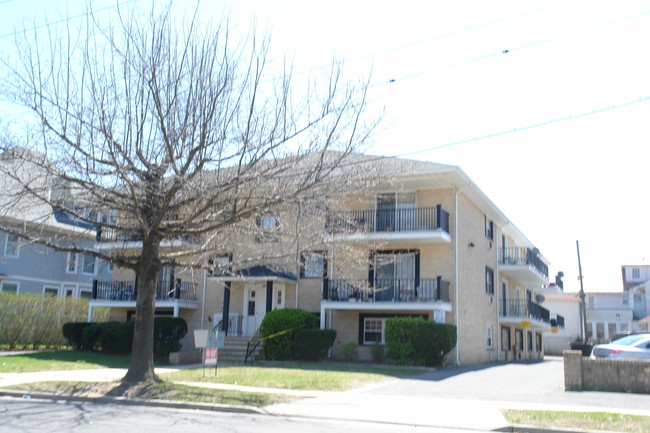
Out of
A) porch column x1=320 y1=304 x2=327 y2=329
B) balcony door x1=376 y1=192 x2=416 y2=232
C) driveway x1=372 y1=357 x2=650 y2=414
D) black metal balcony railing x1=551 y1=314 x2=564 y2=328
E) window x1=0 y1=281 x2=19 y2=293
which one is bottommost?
driveway x1=372 y1=357 x2=650 y2=414

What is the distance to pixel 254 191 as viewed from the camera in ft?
51.5

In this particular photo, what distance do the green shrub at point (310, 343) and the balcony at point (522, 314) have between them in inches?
460

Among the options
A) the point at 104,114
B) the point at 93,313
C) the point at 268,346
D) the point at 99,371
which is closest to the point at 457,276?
the point at 268,346

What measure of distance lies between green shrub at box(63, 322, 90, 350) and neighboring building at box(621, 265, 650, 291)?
6203 cm

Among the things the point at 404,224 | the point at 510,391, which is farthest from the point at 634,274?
the point at 510,391

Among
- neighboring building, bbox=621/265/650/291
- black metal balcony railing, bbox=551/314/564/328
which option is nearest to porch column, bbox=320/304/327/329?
black metal balcony railing, bbox=551/314/564/328

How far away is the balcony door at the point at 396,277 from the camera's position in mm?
24109

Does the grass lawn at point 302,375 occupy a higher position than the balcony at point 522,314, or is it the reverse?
the balcony at point 522,314

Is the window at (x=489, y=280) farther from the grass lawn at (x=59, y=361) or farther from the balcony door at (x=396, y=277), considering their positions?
the grass lawn at (x=59, y=361)

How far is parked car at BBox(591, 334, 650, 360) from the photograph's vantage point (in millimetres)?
17828

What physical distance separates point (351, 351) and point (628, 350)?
380 inches

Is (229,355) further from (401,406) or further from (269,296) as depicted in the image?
(401,406)

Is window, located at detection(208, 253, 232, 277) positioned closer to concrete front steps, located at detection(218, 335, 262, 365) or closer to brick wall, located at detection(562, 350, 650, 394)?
concrete front steps, located at detection(218, 335, 262, 365)

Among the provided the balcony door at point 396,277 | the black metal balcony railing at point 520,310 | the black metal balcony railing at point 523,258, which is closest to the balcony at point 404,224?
the balcony door at point 396,277
